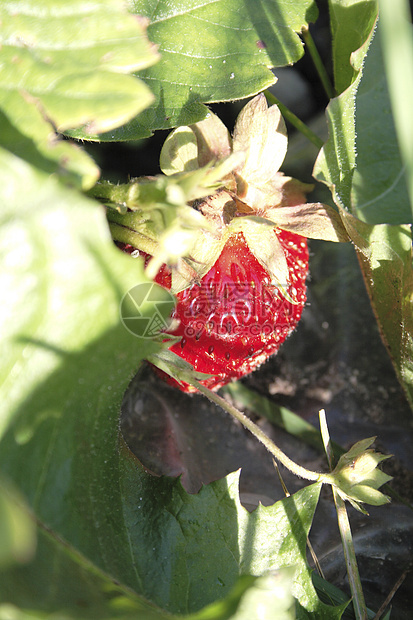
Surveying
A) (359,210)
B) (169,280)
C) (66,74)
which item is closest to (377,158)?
(359,210)

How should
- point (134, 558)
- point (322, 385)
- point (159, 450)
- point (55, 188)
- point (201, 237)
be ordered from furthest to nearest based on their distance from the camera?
point (322, 385), point (159, 450), point (201, 237), point (134, 558), point (55, 188)

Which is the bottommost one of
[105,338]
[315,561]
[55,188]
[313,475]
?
[315,561]

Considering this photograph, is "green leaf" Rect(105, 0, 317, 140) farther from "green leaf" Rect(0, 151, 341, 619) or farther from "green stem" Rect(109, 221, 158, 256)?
"green leaf" Rect(0, 151, 341, 619)

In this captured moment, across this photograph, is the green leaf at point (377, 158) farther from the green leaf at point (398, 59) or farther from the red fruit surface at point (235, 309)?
the green leaf at point (398, 59)

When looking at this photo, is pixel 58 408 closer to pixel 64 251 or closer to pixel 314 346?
pixel 64 251

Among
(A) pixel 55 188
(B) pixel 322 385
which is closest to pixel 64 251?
(A) pixel 55 188
